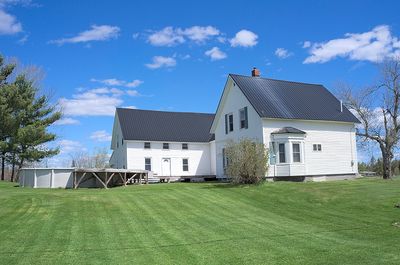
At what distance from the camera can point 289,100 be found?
31734 millimetres

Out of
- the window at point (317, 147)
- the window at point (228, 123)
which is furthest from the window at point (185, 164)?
the window at point (317, 147)

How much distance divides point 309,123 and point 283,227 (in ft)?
60.4

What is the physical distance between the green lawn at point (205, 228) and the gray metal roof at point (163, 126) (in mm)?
20356

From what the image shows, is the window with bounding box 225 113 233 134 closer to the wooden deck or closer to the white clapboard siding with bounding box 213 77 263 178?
the white clapboard siding with bounding box 213 77 263 178

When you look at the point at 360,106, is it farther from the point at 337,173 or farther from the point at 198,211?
the point at 198,211

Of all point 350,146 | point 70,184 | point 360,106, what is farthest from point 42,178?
point 360,106

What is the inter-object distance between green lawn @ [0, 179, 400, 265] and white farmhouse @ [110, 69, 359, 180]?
27.6 feet

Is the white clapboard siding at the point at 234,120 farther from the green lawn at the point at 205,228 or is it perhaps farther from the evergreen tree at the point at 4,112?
the evergreen tree at the point at 4,112

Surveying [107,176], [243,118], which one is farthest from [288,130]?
[107,176]

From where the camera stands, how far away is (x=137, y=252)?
10.1m

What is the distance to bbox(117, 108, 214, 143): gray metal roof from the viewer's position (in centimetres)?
4047

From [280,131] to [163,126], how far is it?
1671 centimetres

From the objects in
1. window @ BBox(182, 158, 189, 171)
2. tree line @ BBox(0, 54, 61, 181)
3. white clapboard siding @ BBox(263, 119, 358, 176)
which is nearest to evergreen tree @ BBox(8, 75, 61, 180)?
tree line @ BBox(0, 54, 61, 181)

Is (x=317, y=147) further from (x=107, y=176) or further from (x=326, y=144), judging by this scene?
(x=107, y=176)
